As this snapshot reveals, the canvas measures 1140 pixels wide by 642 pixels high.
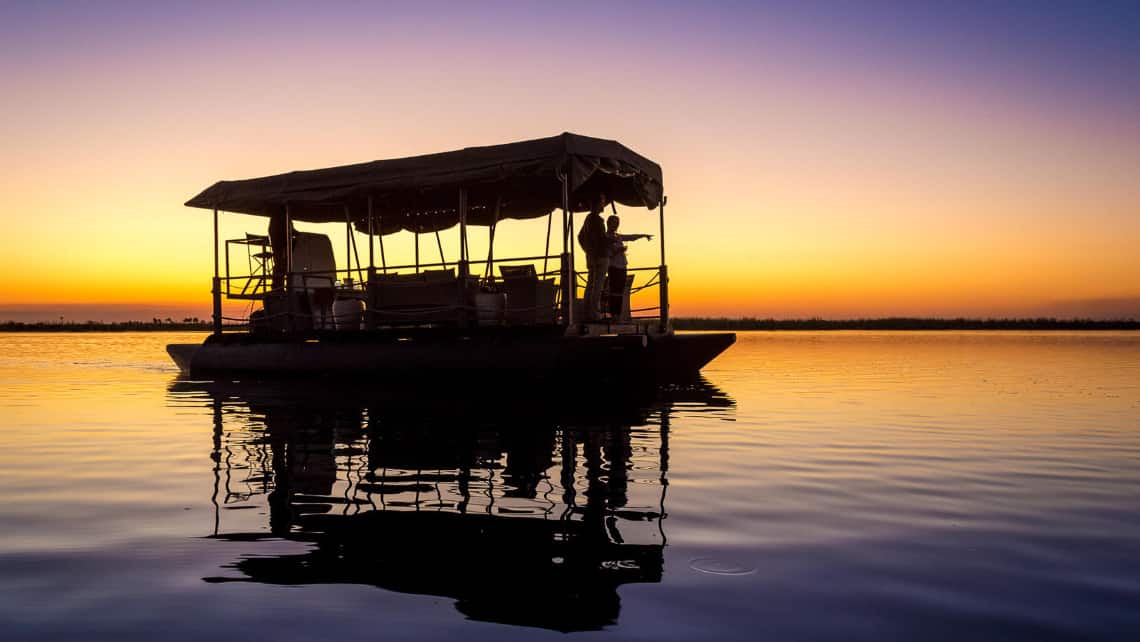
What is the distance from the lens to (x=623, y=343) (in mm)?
12969

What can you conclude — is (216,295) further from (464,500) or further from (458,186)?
(464,500)

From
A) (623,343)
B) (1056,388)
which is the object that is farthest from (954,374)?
(623,343)

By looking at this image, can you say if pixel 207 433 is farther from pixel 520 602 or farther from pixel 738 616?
pixel 738 616

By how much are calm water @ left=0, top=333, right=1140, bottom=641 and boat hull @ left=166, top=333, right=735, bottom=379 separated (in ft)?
8.63

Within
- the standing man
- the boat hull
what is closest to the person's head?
the standing man

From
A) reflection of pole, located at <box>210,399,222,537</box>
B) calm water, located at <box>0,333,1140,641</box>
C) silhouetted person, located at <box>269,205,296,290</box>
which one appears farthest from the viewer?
silhouetted person, located at <box>269,205,296,290</box>

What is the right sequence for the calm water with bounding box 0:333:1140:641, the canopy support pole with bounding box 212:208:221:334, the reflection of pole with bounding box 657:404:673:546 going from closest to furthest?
1. the calm water with bounding box 0:333:1140:641
2. the reflection of pole with bounding box 657:404:673:546
3. the canopy support pole with bounding box 212:208:221:334

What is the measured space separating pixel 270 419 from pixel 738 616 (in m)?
8.25

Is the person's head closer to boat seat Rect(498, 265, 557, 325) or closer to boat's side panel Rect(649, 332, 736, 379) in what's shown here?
boat seat Rect(498, 265, 557, 325)

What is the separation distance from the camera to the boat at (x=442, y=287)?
13.0 metres

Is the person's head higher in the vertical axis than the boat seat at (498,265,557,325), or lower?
higher

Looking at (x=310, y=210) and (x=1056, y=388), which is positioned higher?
(x=310, y=210)

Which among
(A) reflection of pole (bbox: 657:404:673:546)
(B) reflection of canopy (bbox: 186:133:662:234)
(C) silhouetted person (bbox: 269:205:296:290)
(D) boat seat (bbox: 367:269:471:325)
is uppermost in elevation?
(B) reflection of canopy (bbox: 186:133:662:234)

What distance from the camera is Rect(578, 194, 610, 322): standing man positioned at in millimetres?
13922
